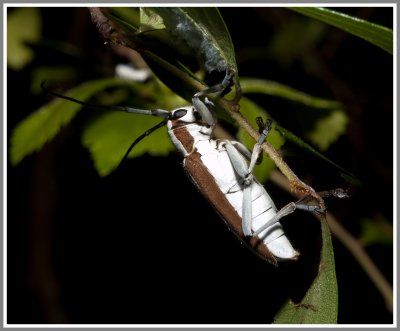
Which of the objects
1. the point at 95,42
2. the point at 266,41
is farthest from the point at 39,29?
the point at 266,41

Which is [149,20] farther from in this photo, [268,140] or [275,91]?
[275,91]

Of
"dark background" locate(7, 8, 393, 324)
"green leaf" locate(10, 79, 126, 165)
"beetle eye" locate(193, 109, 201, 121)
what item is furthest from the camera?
"dark background" locate(7, 8, 393, 324)

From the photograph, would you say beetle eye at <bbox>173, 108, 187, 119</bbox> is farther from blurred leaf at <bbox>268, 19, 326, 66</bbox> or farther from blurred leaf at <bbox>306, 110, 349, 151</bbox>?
blurred leaf at <bbox>268, 19, 326, 66</bbox>

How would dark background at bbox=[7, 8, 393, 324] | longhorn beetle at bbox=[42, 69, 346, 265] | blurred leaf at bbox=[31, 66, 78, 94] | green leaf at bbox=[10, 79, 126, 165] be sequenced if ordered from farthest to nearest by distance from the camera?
dark background at bbox=[7, 8, 393, 324]
blurred leaf at bbox=[31, 66, 78, 94]
green leaf at bbox=[10, 79, 126, 165]
longhorn beetle at bbox=[42, 69, 346, 265]

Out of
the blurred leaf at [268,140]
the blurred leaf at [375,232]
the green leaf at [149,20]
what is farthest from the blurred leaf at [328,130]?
the green leaf at [149,20]

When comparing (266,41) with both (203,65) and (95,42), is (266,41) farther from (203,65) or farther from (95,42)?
(203,65)

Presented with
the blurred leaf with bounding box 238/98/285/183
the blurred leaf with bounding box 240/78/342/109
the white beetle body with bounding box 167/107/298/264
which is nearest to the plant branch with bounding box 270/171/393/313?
the blurred leaf with bounding box 240/78/342/109

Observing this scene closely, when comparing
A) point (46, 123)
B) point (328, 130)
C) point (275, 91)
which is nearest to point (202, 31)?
point (275, 91)

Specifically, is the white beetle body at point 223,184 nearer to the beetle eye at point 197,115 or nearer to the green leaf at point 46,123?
the beetle eye at point 197,115
